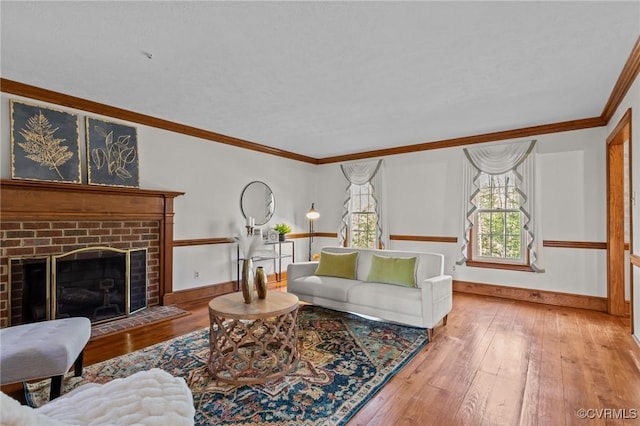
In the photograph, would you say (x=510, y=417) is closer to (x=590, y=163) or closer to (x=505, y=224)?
(x=505, y=224)

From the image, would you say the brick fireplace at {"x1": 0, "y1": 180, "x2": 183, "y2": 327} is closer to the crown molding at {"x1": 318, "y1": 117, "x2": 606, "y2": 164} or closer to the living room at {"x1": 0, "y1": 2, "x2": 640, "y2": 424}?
the living room at {"x1": 0, "y1": 2, "x2": 640, "y2": 424}

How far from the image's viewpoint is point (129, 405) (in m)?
1.21

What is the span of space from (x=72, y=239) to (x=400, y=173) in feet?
16.0

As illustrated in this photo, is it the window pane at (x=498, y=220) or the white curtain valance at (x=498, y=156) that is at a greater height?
the white curtain valance at (x=498, y=156)

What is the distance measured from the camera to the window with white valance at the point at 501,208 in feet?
14.9

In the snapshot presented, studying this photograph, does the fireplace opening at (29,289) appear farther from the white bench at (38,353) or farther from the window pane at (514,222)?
the window pane at (514,222)

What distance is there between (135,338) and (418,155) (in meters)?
4.87

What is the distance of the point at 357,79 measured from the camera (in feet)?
9.99

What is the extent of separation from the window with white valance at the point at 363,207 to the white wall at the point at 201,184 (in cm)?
150

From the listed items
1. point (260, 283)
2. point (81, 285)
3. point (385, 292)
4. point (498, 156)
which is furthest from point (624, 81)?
point (81, 285)

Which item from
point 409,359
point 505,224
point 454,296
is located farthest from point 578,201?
point 409,359

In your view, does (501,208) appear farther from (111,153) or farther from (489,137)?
(111,153)

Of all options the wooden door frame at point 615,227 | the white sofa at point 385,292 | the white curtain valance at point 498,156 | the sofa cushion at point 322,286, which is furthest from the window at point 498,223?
the sofa cushion at point 322,286

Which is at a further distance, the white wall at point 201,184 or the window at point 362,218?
the window at point 362,218
